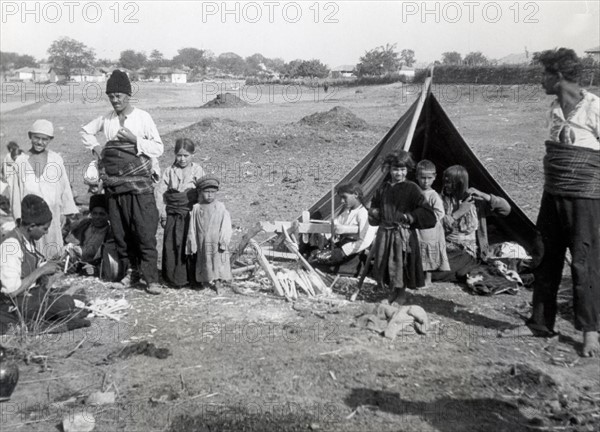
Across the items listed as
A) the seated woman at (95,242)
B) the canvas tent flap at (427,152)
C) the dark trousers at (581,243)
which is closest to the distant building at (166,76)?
the canvas tent flap at (427,152)

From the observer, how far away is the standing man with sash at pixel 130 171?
574 cm

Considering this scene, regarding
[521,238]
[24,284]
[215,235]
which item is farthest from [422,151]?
[24,284]

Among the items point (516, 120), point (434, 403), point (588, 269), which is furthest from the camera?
point (516, 120)

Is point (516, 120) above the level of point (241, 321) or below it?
above

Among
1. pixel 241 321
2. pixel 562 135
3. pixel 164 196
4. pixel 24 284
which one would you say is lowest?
pixel 241 321

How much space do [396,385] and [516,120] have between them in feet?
54.9

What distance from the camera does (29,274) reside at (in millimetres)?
4777

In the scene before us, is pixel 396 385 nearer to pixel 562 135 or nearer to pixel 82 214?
pixel 562 135

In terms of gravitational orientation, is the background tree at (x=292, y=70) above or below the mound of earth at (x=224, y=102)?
above

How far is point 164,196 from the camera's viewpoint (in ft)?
20.0

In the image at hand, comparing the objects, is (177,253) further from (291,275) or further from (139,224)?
(291,275)

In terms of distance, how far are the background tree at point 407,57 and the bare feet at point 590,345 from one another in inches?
2114

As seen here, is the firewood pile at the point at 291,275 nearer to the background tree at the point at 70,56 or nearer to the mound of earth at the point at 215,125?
the mound of earth at the point at 215,125

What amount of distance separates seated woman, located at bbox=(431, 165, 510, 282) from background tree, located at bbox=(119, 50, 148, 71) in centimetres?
6858
